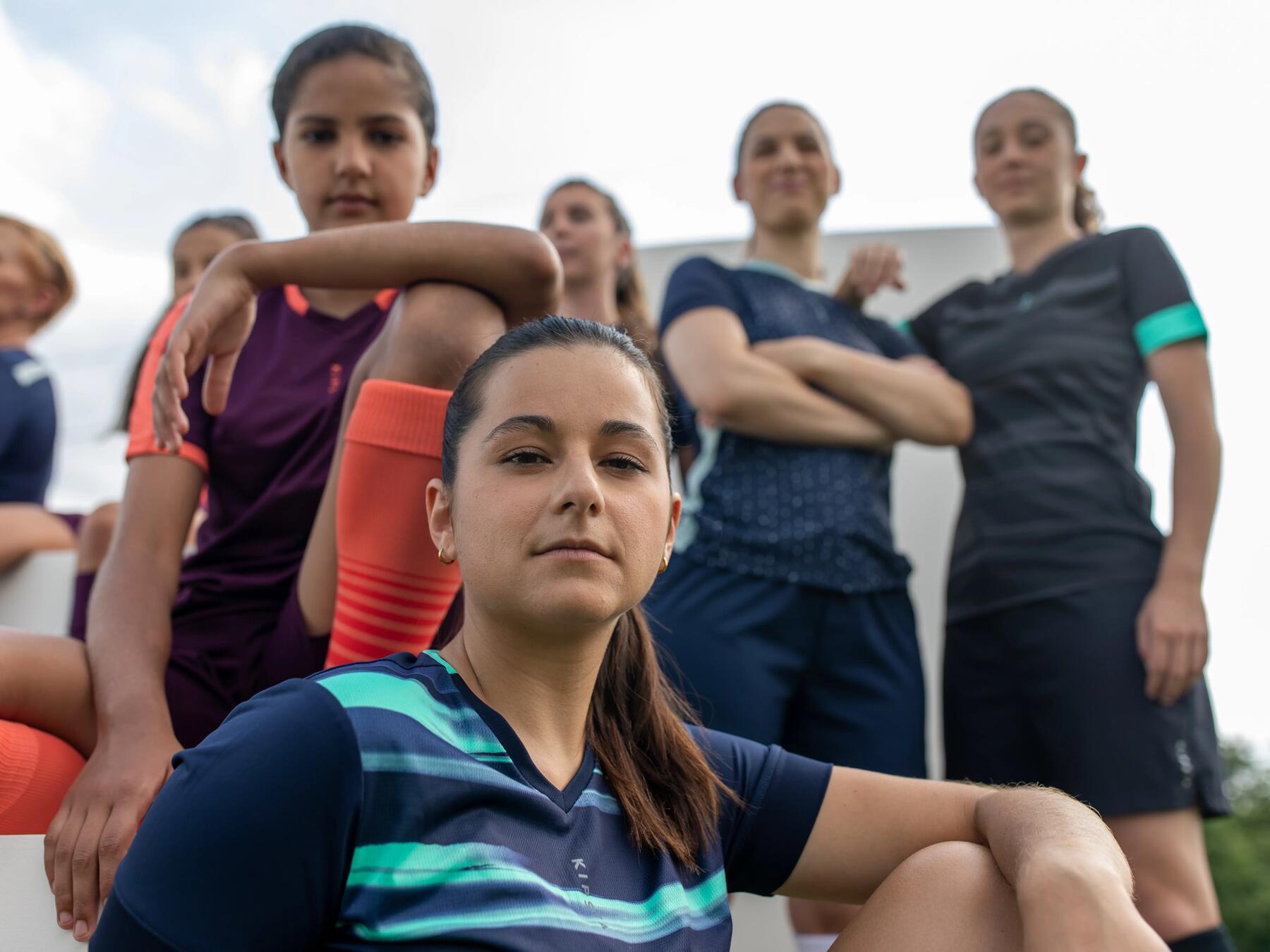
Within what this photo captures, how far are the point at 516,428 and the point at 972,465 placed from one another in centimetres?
119

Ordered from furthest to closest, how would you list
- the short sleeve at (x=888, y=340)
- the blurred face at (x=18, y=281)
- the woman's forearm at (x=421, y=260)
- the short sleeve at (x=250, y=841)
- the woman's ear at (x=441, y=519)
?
1. the blurred face at (x=18, y=281)
2. the short sleeve at (x=888, y=340)
3. the woman's forearm at (x=421, y=260)
4. the woman's ear at (x=441, y=519)
5. the short sleeve at (x=250, y=841)

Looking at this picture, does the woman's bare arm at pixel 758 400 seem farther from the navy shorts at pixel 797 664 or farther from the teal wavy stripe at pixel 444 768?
the teal wavy stripe at pixel 444 768

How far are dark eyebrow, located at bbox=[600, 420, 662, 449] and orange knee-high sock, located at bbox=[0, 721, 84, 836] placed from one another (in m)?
0.59

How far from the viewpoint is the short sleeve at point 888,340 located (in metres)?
2.03

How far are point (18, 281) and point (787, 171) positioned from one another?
1789 mm

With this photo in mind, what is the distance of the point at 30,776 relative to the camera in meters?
1.01

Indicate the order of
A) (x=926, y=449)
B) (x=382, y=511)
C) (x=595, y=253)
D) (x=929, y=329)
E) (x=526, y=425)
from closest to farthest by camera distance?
(x=526, y=425) → (x=382, y=511) → (x=929, y=329) → (x=595, y=253) → (x=926, y=449)

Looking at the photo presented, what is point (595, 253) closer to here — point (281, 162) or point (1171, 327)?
point (281, 162)

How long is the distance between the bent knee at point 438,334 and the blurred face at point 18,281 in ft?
6.20

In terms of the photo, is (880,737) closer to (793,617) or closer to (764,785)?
(793,617)

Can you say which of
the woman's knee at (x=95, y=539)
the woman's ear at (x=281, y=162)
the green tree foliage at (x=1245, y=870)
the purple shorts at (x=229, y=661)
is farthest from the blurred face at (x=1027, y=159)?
the green tree foliage at (x=1245, y=870)

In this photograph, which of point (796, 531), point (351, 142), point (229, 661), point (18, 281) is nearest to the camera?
point (229, 661)

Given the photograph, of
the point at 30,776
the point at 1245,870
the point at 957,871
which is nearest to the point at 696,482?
the point at 957,871

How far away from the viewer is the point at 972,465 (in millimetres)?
1932
